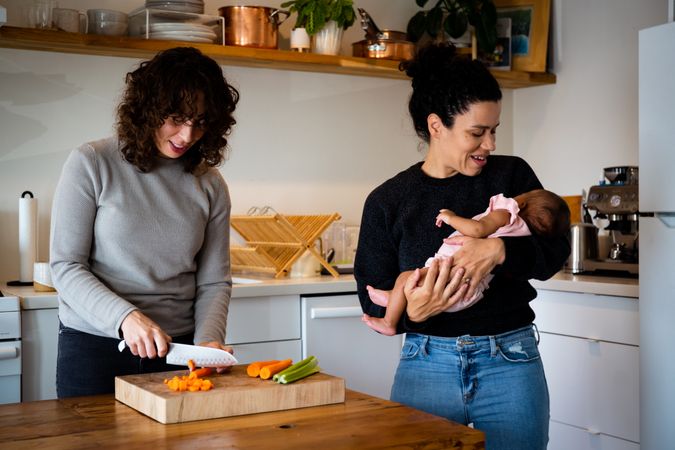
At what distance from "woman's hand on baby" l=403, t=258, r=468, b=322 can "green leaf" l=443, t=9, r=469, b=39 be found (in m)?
2.47

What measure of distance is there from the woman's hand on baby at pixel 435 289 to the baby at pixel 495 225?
0.03 metres

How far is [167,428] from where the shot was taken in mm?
1525

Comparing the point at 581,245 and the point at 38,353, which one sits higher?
the point at 581,245

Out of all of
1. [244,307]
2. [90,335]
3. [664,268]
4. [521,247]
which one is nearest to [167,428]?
[90,335]

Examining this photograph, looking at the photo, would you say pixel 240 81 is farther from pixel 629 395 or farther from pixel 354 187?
pixel 629 395

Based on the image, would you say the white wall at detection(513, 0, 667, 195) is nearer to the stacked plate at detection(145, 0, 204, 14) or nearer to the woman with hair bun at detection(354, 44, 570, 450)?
the stacked plate at detection(145, 0, 204, 14)

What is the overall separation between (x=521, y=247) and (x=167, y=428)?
778 millimetres

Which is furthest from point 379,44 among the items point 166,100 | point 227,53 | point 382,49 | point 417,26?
point 166,100

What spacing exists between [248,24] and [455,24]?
1.01 metres

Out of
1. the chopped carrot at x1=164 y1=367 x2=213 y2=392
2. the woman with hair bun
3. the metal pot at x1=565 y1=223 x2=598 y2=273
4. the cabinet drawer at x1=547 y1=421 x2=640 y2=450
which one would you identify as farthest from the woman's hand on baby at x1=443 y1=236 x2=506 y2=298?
the metal pot at x1=565 y1=223 x2=598 y2=273

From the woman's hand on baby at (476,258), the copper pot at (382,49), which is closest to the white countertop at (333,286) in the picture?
the copper pot at (382,49)

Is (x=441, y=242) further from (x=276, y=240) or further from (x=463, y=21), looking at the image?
(x=463, y=21)

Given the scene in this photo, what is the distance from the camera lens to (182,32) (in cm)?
343

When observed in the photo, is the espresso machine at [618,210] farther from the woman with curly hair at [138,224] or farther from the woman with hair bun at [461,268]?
the woman with curly hair at [138,224]
